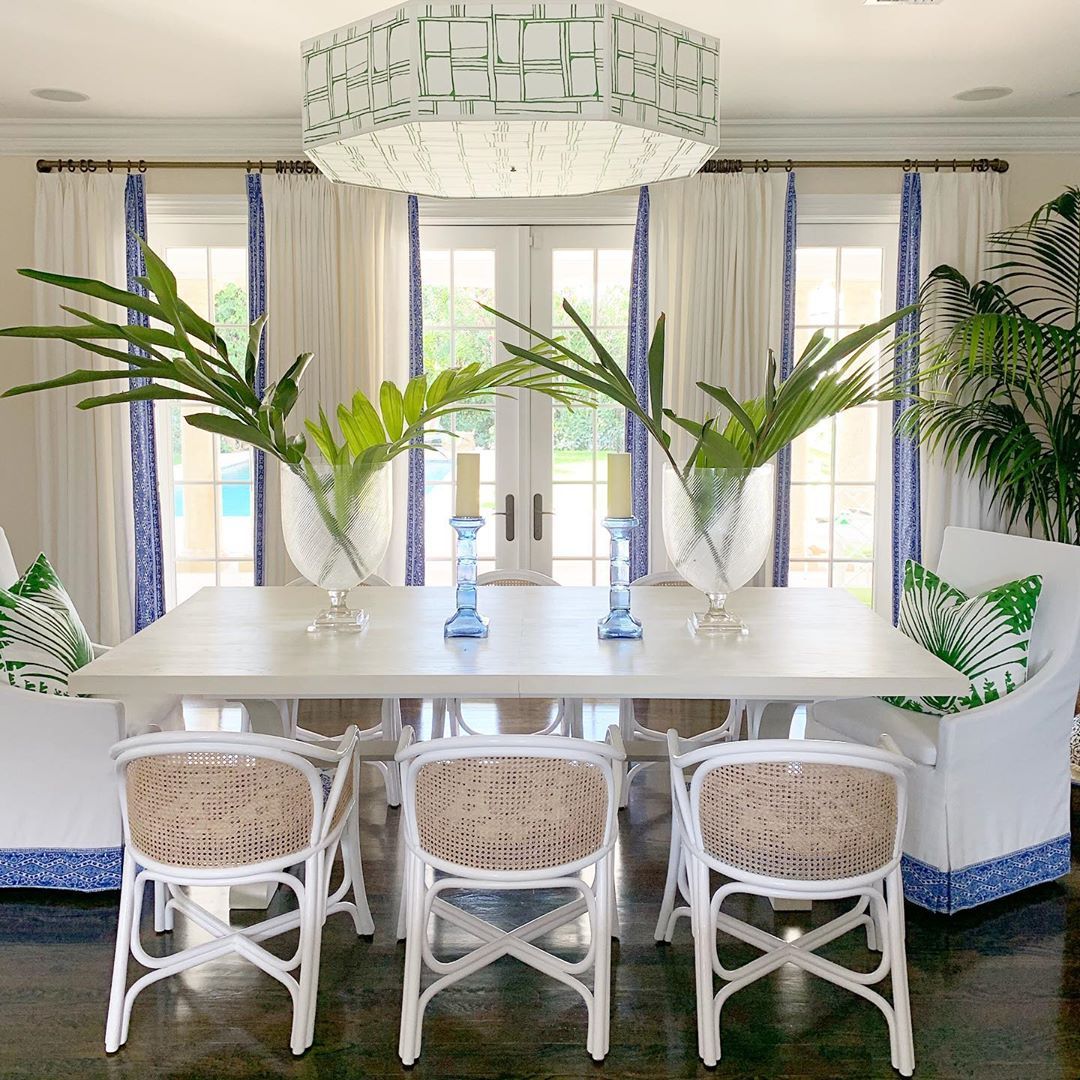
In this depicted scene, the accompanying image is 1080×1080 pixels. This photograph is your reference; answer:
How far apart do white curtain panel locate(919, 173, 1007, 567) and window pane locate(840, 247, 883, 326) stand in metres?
0.25

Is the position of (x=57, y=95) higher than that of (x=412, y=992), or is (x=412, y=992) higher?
(x=57, y=95)

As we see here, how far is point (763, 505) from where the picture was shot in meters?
2.98

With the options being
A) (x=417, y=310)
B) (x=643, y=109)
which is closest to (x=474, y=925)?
(x=643, y=109)

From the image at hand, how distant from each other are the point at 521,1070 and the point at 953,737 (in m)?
1.39

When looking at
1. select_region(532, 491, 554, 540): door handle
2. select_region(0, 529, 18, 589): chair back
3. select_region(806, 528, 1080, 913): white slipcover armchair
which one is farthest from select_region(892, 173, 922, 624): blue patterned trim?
select_region(0, 529, 18, 589): chair back

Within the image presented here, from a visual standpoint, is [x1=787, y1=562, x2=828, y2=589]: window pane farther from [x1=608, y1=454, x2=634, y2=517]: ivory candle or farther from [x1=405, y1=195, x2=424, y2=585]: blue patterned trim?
[x1=608, y1=454, x2=634, y2=517]: ivory candle

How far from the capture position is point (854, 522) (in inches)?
218

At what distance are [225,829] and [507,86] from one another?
1.61 metres

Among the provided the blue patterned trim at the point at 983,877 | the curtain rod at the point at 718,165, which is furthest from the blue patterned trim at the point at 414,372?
the blue patterned trim at the point at 983,877

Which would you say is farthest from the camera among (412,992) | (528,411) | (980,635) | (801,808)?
(528,411)

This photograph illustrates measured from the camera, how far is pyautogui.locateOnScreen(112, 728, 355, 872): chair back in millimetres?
2223

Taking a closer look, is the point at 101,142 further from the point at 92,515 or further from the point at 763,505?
the point at 763,505

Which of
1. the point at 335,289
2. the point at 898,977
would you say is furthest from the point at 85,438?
the point at 898,977

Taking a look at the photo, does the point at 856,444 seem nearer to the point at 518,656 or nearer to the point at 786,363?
the point at 786,363
